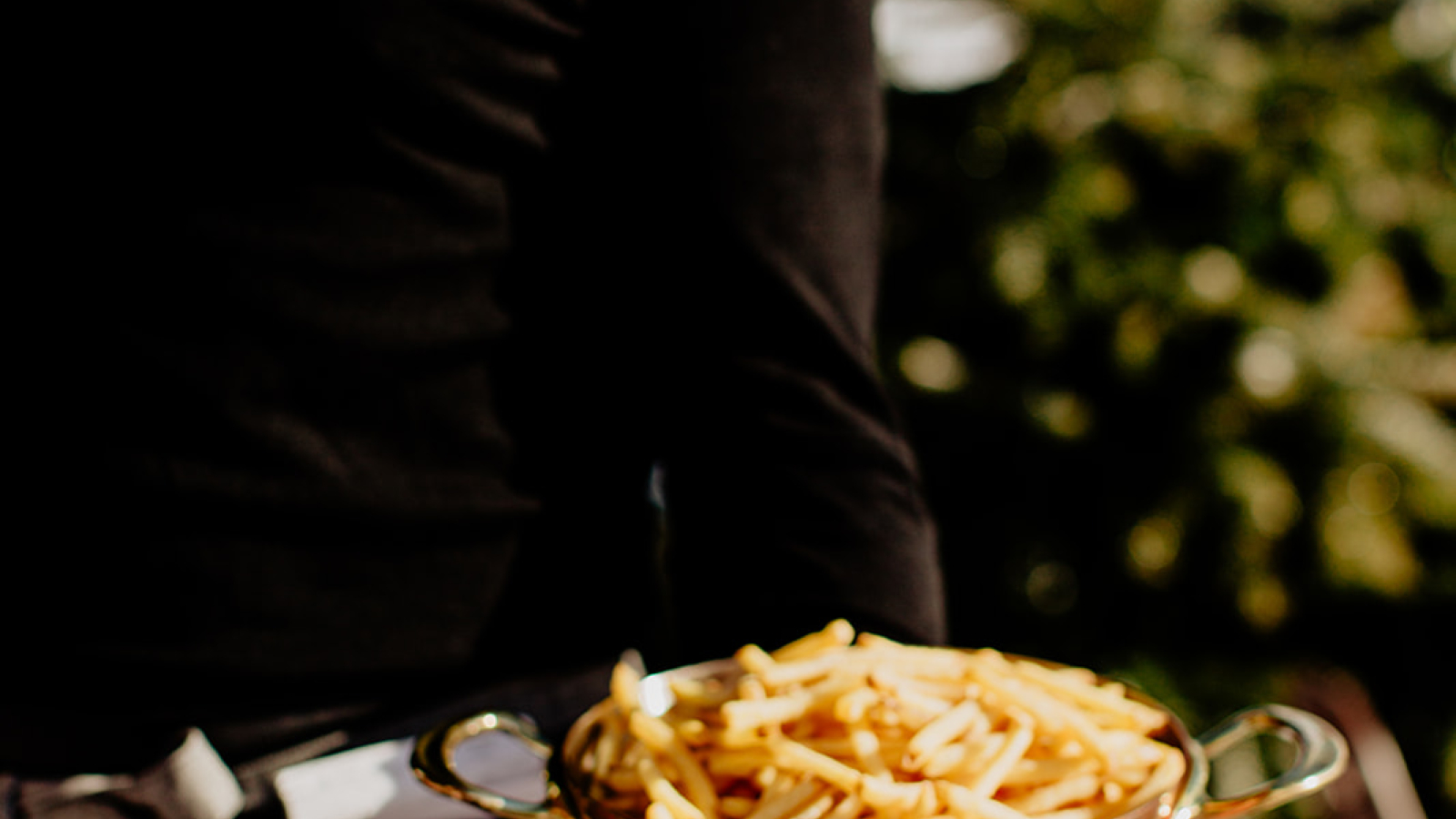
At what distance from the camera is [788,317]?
3.11 feet

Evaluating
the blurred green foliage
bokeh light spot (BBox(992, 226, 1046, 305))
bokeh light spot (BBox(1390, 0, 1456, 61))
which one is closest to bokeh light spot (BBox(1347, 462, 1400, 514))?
the blurred green foliage

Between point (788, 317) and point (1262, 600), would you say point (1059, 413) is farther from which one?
point (788, 317)

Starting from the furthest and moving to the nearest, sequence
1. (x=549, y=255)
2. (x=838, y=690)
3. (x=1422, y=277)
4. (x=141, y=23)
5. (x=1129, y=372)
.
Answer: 1. (x=1422, y=277)
2. (x=1129, y=372)
3. (x=549, y=255)
4. (x=141, y=23)
5. (x=838, y=690)

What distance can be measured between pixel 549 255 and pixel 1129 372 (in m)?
2.32

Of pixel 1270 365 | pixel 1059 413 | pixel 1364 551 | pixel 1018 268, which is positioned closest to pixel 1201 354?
pixel 1270 365

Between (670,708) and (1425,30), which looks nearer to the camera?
(670,708)

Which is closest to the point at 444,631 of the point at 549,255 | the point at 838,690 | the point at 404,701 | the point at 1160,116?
the point at 404,701

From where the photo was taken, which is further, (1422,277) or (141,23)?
(1422,277)

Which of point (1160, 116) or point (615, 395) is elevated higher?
point (1160, 116)

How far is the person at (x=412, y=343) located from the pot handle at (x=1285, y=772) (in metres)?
0.25

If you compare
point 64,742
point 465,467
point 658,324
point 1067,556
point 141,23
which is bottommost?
point 1067,556

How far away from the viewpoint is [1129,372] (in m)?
3.03

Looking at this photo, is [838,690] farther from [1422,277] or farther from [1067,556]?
[1422,277]

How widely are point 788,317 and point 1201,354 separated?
245cm
